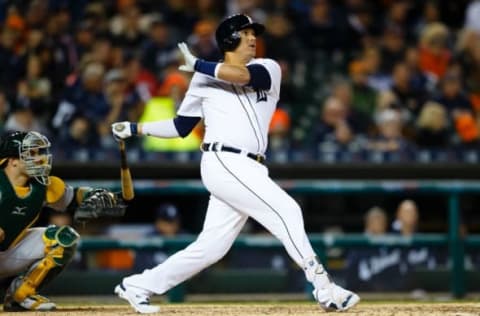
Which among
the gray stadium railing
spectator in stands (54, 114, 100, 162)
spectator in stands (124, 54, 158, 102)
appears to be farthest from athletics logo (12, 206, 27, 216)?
spectator in stands (124, 54, 158, 102)

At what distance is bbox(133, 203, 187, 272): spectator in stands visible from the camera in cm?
983

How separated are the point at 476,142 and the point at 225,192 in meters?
4.76

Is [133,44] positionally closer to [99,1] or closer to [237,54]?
[99,1]

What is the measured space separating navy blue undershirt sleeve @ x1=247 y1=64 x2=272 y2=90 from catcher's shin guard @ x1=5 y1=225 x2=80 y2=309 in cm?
135

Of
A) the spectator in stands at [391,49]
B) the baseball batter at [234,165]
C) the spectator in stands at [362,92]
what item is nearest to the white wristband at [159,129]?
the baseball batter at [234,165]

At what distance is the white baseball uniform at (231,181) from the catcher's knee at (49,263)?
0.45m

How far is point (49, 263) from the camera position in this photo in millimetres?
→ 7512

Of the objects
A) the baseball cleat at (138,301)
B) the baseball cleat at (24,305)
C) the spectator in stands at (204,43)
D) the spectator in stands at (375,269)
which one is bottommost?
the spectator in stands at (375,269)

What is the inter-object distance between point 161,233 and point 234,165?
10.2 feet

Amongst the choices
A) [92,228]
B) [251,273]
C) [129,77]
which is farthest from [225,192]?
[129,77]

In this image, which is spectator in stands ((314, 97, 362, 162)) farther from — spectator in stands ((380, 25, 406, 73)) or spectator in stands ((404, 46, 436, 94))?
spectator in stands ((380, 25, 406, 73))

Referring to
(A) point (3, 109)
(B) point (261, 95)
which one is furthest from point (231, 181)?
(A) point (3, 109)

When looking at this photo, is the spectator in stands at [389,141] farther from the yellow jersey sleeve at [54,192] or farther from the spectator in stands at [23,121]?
the yellow jersey sleeve at [54,192]

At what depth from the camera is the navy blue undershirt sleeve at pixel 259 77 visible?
712 cm
